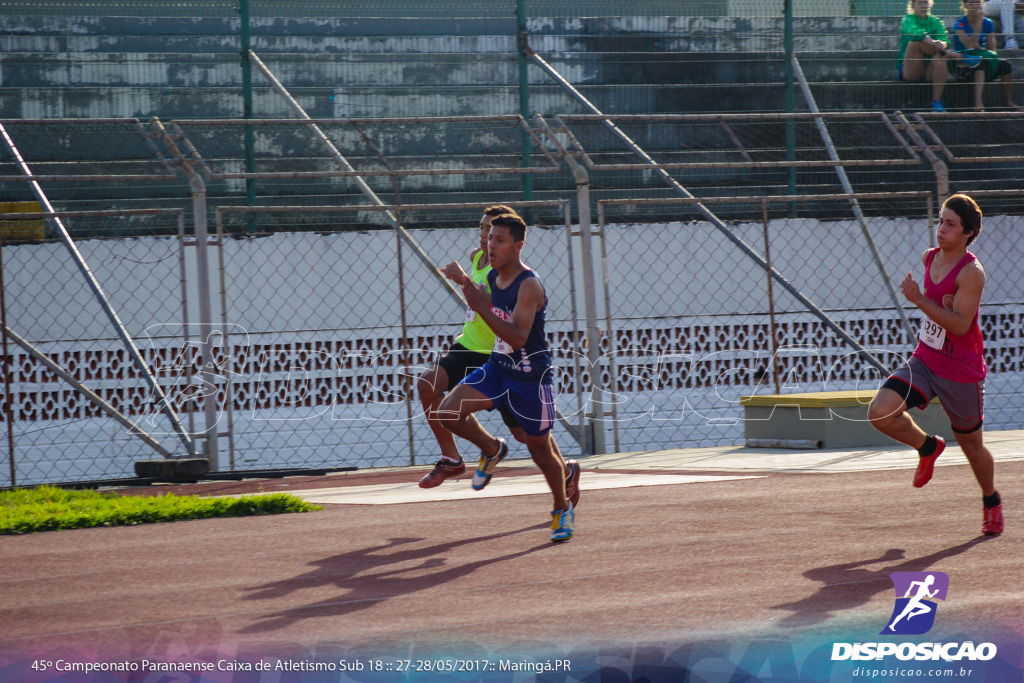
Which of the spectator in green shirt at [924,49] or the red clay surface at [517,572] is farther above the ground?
the spectator in green shirt at [924,49]

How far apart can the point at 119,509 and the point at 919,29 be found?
10.7 m

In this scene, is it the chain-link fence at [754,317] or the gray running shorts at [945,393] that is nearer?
the gray running shorts at [945,393]

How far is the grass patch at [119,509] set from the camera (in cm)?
612

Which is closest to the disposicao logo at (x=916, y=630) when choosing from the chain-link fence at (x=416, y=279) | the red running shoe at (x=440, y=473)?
the red running shoe at (x=440, y=473)

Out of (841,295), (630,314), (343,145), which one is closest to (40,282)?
(343,145)

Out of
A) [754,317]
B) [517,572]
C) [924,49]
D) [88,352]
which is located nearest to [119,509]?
[517,572]

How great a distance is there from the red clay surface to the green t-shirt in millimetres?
7894

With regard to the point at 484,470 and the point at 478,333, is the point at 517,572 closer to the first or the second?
the point at 484,470

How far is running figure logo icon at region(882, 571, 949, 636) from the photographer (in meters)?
3.71

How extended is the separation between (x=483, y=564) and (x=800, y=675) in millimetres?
1919

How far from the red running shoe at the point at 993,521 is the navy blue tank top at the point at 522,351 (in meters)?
2.13

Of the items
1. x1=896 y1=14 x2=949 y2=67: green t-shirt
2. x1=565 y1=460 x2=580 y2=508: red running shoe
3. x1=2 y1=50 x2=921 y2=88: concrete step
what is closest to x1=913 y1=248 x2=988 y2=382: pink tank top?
x1=565 y1=460 x2=580 y2=508: red running shoe

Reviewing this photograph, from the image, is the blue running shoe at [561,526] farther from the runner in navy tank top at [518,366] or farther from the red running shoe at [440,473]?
the red running shoe at [440,473]

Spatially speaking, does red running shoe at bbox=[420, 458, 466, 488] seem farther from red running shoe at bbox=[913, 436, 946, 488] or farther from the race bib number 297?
the race bib number 297
